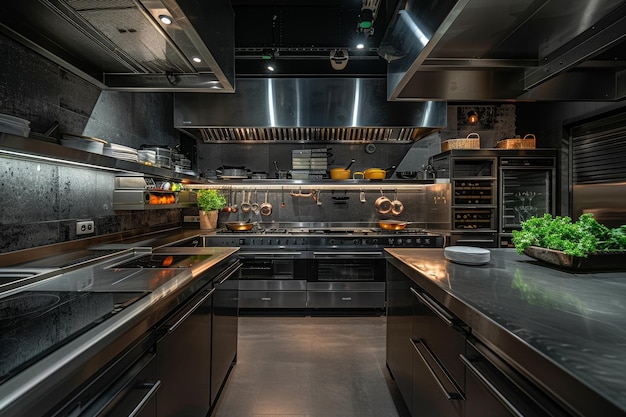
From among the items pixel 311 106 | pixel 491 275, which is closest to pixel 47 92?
pixel 311 106

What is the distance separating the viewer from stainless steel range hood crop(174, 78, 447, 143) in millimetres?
3396

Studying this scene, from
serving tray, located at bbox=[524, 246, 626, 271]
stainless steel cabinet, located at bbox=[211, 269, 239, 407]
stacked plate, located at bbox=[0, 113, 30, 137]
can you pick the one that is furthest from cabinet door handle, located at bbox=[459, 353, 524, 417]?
Result: stacked plate, located at bbox=[0, 113, 30, 137]

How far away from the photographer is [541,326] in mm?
745

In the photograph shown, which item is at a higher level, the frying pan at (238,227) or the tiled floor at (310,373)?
the frying pan at (238,227)

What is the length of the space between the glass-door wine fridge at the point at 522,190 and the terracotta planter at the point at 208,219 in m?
3.59

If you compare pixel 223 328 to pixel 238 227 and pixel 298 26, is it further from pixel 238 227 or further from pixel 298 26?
pixel 298 26

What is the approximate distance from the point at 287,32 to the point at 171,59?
1.72 meters

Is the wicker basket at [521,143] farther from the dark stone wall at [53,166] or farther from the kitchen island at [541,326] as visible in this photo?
the dark stone wall at [53,166]

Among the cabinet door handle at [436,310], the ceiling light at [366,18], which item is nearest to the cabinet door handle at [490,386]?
the cabinet door handle at [436,310]

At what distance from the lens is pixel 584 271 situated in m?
1.32

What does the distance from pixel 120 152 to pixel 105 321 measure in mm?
1700

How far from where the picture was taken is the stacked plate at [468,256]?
1509mm

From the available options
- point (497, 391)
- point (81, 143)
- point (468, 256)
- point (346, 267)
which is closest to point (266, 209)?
point (346, 267)

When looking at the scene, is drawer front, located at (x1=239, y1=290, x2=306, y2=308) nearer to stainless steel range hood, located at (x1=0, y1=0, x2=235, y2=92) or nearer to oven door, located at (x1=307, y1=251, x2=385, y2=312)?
oven door, located at (x1=307, y1=251, x2=385, y2=312)
